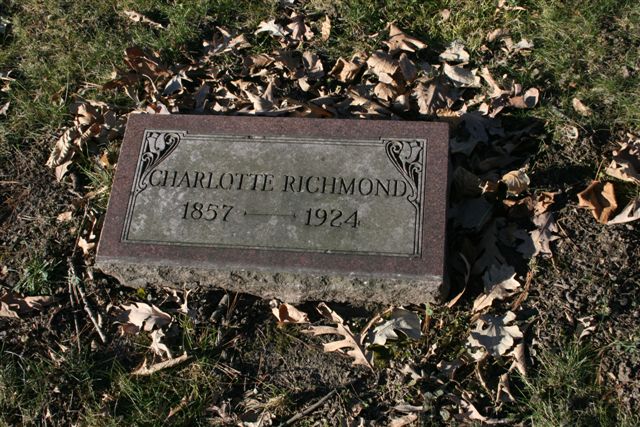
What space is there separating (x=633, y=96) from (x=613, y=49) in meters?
0.36

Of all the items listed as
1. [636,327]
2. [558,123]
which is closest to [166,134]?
[558,123]

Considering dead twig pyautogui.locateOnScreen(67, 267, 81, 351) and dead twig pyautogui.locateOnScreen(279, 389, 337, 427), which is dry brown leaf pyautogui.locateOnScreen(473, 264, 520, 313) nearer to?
dead twig pyautogui.locateOnScreen(279, 389, 337, 427)

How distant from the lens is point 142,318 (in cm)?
396

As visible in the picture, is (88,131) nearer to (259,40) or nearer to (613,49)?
(259,40)

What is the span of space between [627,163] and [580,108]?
481 mm

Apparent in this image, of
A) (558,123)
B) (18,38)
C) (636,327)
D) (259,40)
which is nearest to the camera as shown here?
(636,327)

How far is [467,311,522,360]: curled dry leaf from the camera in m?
3.62

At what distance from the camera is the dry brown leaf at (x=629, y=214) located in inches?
150

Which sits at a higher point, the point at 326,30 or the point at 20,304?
the point at 326,30

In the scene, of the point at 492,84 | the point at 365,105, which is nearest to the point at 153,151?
the point at 365,105

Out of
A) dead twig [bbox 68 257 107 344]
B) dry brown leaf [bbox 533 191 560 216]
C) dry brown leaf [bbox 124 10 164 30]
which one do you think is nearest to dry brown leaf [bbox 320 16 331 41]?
dry brown leaf [bbox 124 10 164 30]

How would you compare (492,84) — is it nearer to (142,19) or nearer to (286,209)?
(286,209)

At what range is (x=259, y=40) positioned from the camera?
4918 mm

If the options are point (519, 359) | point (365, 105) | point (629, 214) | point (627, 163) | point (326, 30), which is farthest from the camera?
point (326, 30)
